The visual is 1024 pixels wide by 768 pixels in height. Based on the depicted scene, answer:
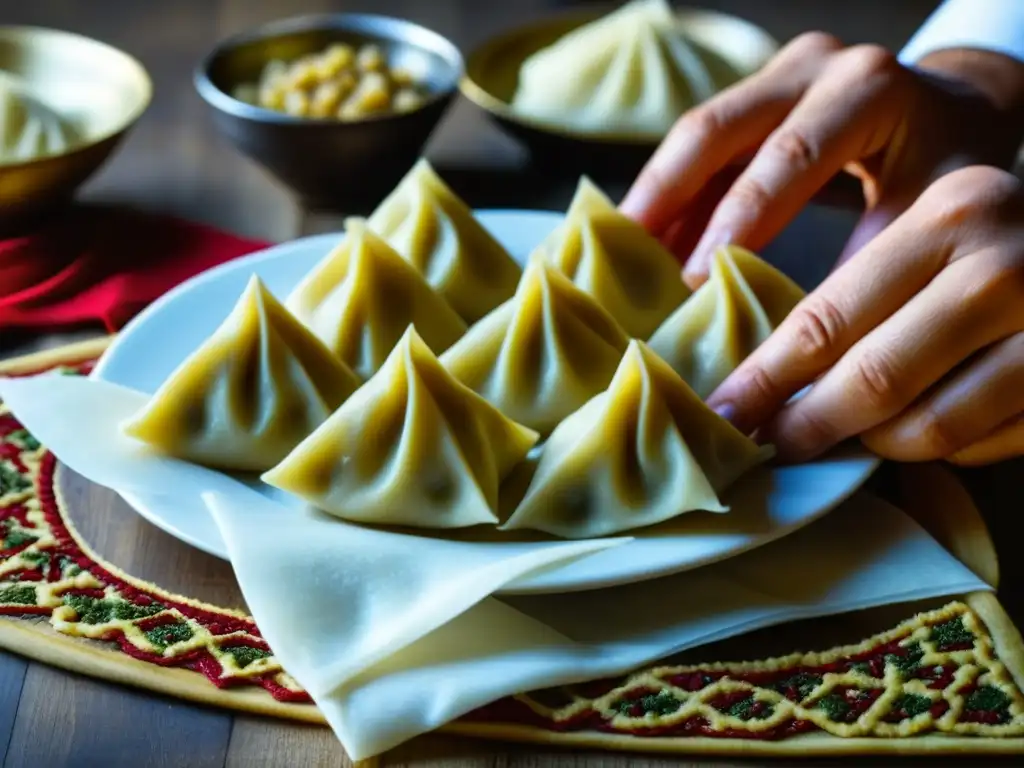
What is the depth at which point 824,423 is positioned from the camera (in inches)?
52.1

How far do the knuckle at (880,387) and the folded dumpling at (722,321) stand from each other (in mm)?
208

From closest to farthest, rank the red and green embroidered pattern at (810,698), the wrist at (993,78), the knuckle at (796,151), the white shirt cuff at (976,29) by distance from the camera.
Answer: the red and green embroidered pattern at (810,698) → the knuckle at (796,151) → the wrist at (993,78) → the white shirt cuff at (976,29)

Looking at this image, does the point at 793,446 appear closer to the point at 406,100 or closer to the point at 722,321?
the point at 722,321

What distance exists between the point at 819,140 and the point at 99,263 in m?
1.03

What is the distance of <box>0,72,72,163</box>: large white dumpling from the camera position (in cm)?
185

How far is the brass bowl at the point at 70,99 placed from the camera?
1.79 metres

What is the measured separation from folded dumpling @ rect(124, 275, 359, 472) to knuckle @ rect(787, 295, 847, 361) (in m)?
0.50

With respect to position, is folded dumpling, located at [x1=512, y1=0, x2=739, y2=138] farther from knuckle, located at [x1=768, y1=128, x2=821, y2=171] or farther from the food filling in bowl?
knuckle, located at [x1=768, y1=128, x2=821, y2=171]

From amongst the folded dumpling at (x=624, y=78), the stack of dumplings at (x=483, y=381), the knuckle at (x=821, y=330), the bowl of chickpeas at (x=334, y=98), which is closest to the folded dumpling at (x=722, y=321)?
the stack of dumplings at (x=483, y=381)

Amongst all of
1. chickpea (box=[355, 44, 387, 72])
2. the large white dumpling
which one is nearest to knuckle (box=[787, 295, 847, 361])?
chickpea (box=[355, 44, 387, 72])

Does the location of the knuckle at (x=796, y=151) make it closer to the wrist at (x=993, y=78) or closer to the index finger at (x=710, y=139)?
the index finger at (x=710, y=139)

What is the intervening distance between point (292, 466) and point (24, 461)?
35 cm

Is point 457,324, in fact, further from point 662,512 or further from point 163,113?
point 163,113

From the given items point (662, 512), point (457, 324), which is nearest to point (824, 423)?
point (662, 512)
